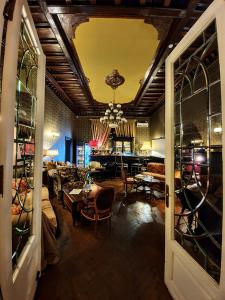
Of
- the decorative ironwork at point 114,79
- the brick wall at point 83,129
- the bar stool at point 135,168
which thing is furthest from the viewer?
the brick wall at point 83,129

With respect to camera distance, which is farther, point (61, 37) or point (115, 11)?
point (61, 37)

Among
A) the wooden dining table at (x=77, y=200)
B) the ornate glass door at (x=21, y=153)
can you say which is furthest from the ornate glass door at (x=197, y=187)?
the wooden dining table at (x=77, y=200)

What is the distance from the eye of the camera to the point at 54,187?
5504 mm

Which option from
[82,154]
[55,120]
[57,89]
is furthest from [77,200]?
[82,154]

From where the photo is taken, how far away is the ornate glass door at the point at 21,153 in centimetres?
101

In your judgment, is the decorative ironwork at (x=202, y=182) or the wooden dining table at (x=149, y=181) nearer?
the decorative ironwork at (x=202, y=182)

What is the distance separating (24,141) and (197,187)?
1.80m

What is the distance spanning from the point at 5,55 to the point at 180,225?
7.40ft

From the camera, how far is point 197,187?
66.7 inches

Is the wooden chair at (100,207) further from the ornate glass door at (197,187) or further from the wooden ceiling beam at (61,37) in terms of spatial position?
the wooden ceiling beam at (61,37)

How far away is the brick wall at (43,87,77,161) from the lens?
5891 millimetres

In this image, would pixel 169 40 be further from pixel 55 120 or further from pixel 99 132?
pixel 99 132

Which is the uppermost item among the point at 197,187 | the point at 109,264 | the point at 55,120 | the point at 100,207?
the point at 55,120

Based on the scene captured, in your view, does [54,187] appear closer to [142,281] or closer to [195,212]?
[142,281]
